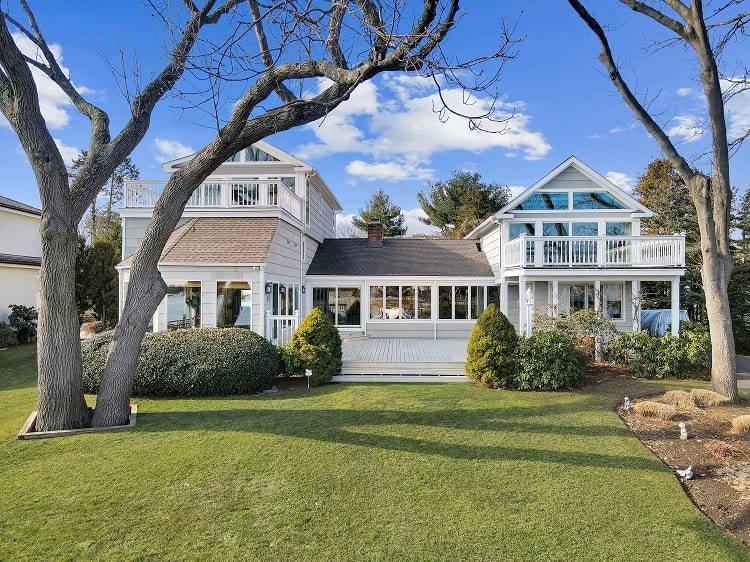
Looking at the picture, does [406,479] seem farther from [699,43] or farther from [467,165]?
[467,165]

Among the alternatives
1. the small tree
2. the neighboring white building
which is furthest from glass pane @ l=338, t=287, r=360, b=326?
the small tree

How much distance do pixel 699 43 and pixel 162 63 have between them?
998cm

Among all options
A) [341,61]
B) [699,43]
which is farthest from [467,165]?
[341,61]

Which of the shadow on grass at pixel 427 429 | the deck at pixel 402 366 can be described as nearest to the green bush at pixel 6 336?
the shadow on grass at pixel 427 429

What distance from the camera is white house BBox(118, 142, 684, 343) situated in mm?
11898

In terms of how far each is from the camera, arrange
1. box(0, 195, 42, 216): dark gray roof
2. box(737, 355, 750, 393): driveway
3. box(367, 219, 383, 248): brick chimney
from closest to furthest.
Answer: box(737, 355, 750, 393): driveway
box(0, 195, 42, 216): dark gray roof
box(367, 219, 383, 248): brick chimney

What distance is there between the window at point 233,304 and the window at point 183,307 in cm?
63

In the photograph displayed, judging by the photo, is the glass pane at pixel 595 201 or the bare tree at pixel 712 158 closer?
the bare tree at pixel 712 158

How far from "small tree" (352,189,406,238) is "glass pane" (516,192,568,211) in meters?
19.8

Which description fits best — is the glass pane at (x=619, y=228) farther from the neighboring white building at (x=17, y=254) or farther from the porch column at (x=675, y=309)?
the neighboring white building at (x=17, y=254)

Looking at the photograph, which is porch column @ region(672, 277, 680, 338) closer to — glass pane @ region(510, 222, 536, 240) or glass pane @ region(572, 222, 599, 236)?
glass pane @ region(572, 222, 599, 236)

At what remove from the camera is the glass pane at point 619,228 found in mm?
15328

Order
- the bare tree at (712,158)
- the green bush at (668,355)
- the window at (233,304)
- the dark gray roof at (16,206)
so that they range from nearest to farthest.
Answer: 1. the bare tree at (712,158)
2. the green bush at (668,355)
3. the window at (233,304)
4. the dark gray roof at (16,206)

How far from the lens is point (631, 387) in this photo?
30.5ft
